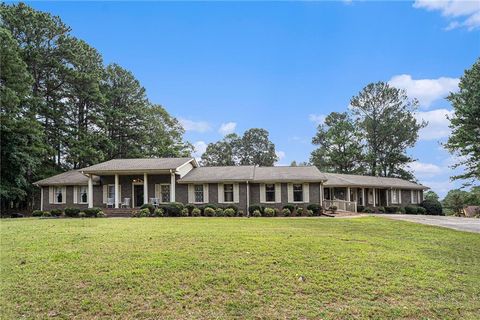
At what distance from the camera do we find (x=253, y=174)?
27766 millimetres

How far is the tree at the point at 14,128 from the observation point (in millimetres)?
26750

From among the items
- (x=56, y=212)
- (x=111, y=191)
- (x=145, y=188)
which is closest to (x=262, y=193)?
(x=145, y=188)

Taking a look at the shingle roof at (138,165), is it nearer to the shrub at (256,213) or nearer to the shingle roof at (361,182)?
the shrub at (256,213)

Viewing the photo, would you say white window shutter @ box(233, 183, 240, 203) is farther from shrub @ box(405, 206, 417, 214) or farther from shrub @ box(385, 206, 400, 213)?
shrub @ box(405, 206, 417, 214)

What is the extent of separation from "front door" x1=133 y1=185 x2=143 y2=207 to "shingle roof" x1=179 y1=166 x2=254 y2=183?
369cm

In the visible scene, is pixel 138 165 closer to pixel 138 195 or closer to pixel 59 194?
pixel 138 195

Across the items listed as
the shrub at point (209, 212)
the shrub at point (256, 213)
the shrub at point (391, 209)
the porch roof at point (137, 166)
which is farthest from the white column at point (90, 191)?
the shrub at point (391, 209)

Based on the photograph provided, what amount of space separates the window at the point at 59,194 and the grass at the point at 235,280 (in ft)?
70.0

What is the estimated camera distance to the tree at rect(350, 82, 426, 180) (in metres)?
46.0

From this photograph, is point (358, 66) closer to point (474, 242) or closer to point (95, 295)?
point (474, 242)

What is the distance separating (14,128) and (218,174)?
16613mm

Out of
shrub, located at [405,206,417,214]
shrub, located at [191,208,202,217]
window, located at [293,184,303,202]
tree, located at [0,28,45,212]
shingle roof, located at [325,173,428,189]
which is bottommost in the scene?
shrub, located at [405,206,417,214]

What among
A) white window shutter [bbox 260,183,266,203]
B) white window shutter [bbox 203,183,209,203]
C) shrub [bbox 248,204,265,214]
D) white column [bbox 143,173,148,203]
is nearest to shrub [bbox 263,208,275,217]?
shrub [bbox 248,204,265,214]

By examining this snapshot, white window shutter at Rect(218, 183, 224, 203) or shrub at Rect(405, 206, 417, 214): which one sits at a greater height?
white window shutter at Rect(218, 183, 224, 203)
